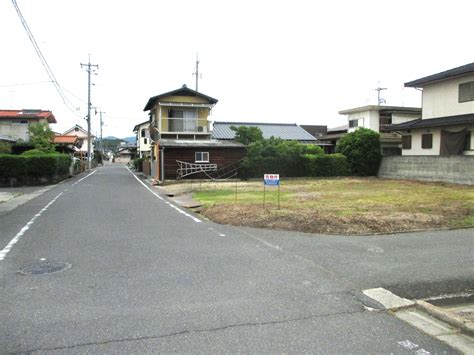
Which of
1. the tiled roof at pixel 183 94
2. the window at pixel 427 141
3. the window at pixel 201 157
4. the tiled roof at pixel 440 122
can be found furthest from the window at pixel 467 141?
the tiled roof at pixel 183 94

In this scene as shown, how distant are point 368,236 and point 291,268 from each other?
10.6 ft

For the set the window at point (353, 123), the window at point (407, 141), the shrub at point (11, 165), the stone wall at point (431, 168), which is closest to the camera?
the stone wall at point (431, 168)

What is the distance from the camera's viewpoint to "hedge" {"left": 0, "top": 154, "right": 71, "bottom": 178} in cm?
2366

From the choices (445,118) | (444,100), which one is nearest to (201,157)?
(445,118)

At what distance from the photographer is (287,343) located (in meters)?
3.75

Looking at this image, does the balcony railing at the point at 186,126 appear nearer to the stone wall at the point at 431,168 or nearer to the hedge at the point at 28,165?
the hedge at the point at 28,165

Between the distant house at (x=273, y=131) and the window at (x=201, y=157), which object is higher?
the distant house at (x=273, y=131)

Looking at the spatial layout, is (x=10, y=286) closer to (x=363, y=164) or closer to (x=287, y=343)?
(x=287, y=343)

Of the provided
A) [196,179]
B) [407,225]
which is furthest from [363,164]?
[407,225]

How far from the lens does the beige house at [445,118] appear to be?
24125mm

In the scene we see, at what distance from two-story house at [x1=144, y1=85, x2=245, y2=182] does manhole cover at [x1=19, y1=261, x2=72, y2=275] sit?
21.1 metres

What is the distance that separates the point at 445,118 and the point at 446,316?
2507 centimetres

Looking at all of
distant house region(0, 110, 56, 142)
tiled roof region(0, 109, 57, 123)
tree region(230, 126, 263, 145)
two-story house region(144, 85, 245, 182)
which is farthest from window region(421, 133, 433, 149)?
tiled roof region(0, 109, 57, 123)

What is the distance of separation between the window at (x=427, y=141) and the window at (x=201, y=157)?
49.5 feet
